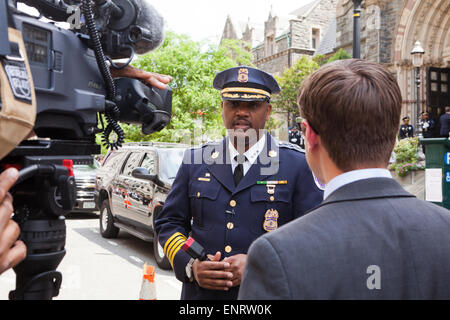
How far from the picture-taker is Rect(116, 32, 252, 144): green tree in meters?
15.1

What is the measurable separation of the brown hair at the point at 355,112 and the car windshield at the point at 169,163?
555cm

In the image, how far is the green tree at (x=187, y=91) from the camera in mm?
15125

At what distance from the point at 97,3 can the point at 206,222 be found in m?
1.37

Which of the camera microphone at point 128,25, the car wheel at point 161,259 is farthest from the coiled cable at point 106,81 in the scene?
the car wheel at point 161,259

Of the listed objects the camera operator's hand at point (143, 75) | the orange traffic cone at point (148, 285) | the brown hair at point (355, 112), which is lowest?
the orange traffic cone at point (148, 285)

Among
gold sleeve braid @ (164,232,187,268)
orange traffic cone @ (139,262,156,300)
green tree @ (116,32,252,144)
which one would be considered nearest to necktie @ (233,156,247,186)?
gold sleeve braid @ (164,232,187,268)

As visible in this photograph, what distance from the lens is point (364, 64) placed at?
1370 millimetres

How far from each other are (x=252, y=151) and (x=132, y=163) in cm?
Result: 602

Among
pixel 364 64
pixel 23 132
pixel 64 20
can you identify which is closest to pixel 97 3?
pixel 64 20

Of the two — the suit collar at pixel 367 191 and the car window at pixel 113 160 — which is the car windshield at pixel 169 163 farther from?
the suit collar at pixel 367 191

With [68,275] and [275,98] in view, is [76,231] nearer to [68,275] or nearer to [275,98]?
[68,275]

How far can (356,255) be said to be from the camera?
3.85 feet

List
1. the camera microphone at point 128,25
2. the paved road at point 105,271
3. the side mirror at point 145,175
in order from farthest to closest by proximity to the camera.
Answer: the side mirror at point 145,175
the paved road at point 105,271
the camera microphone at point 128,25

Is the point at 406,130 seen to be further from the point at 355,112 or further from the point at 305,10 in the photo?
the point at 305,10
